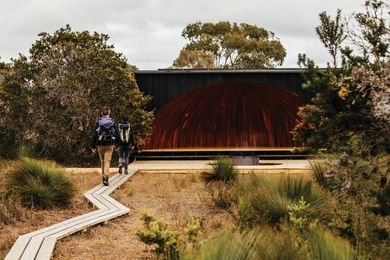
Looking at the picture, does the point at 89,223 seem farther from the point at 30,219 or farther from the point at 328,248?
the point at 328,248

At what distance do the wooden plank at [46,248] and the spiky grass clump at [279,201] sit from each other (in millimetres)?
2452

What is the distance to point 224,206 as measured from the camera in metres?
9.11

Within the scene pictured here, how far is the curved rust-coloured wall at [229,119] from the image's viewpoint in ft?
69.8

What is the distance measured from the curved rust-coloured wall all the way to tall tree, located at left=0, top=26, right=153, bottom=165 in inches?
→ 117

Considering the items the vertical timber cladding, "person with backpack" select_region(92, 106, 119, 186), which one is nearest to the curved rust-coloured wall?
the vertical timber cladding

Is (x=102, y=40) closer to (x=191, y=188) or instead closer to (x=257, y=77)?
(x=257, y=77)

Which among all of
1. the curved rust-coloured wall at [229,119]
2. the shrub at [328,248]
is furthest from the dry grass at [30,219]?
the curved rust-coloured wall at [229,119]

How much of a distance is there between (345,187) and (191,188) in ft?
24.1

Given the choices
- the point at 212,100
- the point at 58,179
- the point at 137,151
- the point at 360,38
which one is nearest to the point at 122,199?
the point at 58,179

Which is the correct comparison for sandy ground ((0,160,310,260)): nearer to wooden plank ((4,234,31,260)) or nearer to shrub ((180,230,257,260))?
wooden plank ((4,234,31,260))

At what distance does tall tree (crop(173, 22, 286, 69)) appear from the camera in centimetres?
4425

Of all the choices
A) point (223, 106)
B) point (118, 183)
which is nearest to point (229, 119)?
point (223, 106)

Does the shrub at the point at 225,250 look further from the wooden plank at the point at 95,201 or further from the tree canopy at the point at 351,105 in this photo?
the wooden plank at the point at 95,201

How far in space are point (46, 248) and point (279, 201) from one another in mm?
3216
